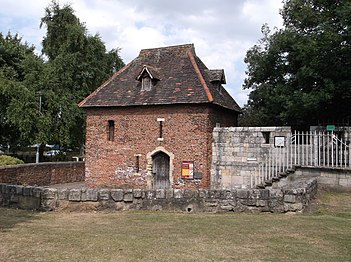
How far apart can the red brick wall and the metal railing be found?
331 cm

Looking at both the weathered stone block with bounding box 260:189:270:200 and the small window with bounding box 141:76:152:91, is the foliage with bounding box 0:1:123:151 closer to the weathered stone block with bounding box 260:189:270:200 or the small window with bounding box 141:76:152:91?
the small window with bounding box 141:76:152:91

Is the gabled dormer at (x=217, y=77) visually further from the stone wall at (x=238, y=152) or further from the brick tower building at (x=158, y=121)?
the stone wall at (x=238, y=152)

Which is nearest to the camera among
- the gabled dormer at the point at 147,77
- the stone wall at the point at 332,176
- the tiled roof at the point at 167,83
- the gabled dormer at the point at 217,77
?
the stone wall at the point at 332,176

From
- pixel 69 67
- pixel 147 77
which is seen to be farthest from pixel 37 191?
pixel 69 67

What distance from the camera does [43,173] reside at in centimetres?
2289

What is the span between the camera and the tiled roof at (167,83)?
787 inches

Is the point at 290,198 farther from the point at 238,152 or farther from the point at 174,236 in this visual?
the point at 238,152

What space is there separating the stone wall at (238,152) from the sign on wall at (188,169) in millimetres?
1101

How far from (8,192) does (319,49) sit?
14754 mm

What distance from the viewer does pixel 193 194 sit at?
1105 centimetres

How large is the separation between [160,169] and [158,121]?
8.79 feet

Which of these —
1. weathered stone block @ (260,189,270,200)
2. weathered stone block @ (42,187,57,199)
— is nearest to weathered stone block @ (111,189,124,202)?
weathered stone block @ (42,187,57,199)

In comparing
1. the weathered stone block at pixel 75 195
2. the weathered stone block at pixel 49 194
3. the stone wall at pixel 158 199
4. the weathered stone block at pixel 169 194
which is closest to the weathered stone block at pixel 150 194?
the stone wall at pixel 158 199

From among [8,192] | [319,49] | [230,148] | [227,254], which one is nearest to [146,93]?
[230,148]
